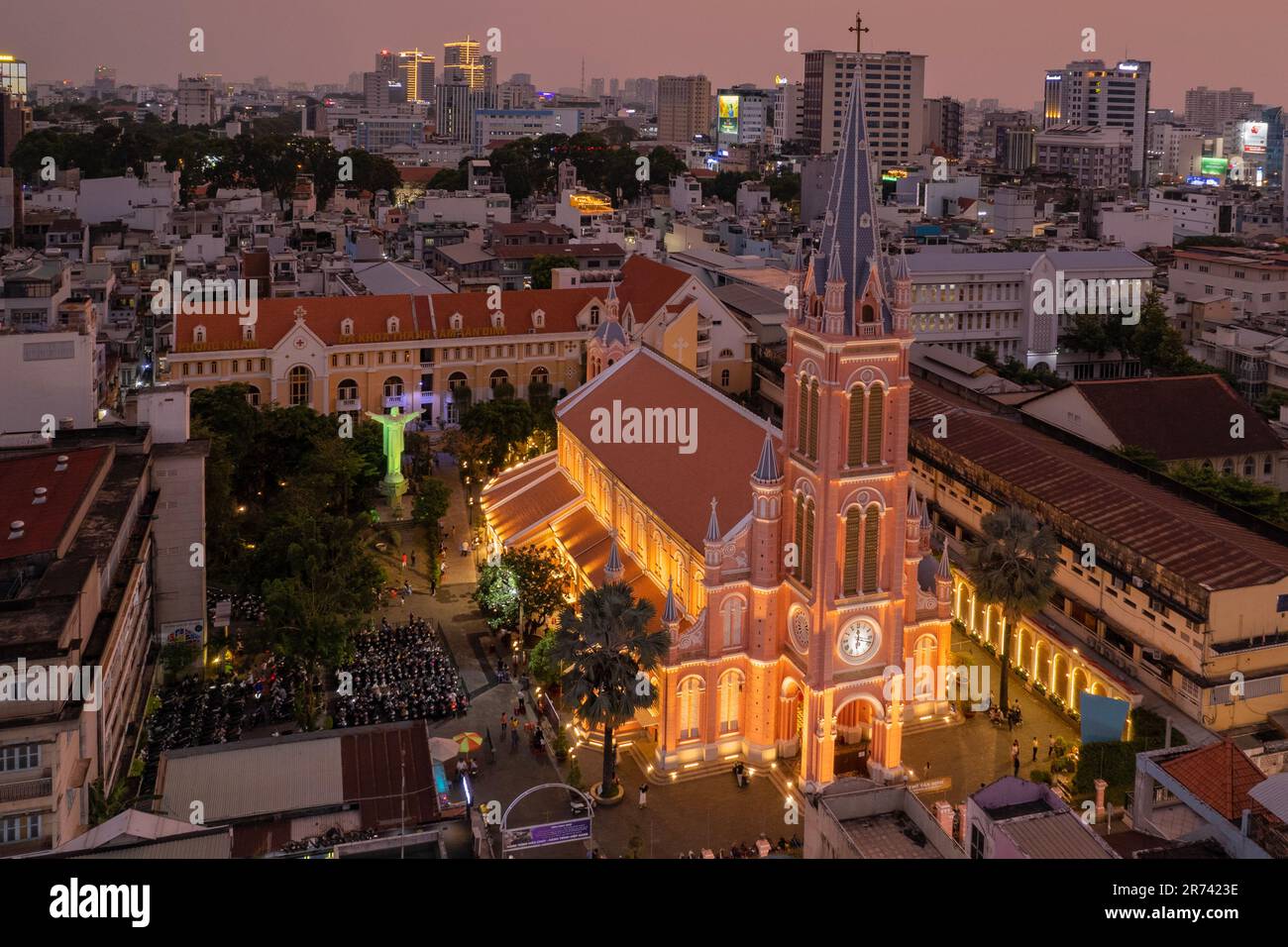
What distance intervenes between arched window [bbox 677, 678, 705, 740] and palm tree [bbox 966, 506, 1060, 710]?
1301 centimetres

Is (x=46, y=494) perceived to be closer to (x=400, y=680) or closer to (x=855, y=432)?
(x=400, y=680)

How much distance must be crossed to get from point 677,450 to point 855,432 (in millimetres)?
13270

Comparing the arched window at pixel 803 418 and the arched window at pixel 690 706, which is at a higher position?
the arched window at pixel 803 418

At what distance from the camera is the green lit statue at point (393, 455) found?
81.5 metres

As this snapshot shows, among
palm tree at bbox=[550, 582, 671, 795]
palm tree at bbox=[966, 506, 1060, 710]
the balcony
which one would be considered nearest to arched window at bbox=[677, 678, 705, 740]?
palm tree at bbox=[550, 582, 671, 795]

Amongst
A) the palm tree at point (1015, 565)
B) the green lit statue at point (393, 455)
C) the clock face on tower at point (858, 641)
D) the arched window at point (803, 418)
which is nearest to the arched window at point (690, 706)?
the clock face on tower at point (858, 641)

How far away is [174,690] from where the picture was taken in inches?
2255

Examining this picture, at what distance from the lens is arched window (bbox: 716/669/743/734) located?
2039 inches

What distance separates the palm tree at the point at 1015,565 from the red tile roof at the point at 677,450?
34.7 ft

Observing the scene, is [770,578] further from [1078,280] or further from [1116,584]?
[1078,280]

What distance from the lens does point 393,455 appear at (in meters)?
82.1

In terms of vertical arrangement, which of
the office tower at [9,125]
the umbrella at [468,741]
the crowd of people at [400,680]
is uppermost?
the office tower at [9,125]
